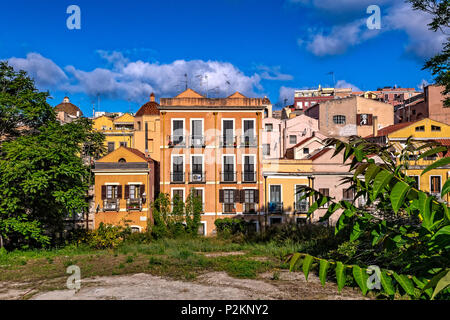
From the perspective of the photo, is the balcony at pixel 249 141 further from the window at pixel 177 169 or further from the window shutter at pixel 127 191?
the window shutter at pixel 127 191

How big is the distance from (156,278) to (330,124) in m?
37.8

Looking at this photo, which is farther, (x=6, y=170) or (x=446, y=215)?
(x=6, y=170)

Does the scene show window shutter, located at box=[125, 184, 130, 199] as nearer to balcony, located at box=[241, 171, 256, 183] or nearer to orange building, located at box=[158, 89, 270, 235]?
orange building, located at box=[158, 89, 270, 235]

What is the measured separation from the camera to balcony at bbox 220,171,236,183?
32094 mm

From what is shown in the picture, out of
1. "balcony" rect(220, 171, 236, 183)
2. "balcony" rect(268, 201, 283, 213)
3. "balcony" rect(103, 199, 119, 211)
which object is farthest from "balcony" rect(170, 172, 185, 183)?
"balcony" rect(268, 201, 283, 213)

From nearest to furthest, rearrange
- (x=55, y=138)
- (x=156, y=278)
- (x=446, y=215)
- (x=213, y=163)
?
1. (x=446, y=215)
2. (x=156, y=278)
3. (x=55, y=138)
4. (x=213, y=163)

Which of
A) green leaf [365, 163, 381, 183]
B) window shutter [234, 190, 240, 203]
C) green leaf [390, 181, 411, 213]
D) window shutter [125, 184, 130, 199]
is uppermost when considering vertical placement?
green leaf [365, 163, 381, 183]

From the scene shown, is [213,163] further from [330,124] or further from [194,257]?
[330,124]

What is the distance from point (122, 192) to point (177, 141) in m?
6.74

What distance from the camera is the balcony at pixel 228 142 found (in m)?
32.5

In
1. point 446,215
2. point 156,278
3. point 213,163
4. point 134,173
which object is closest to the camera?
point 446,215
